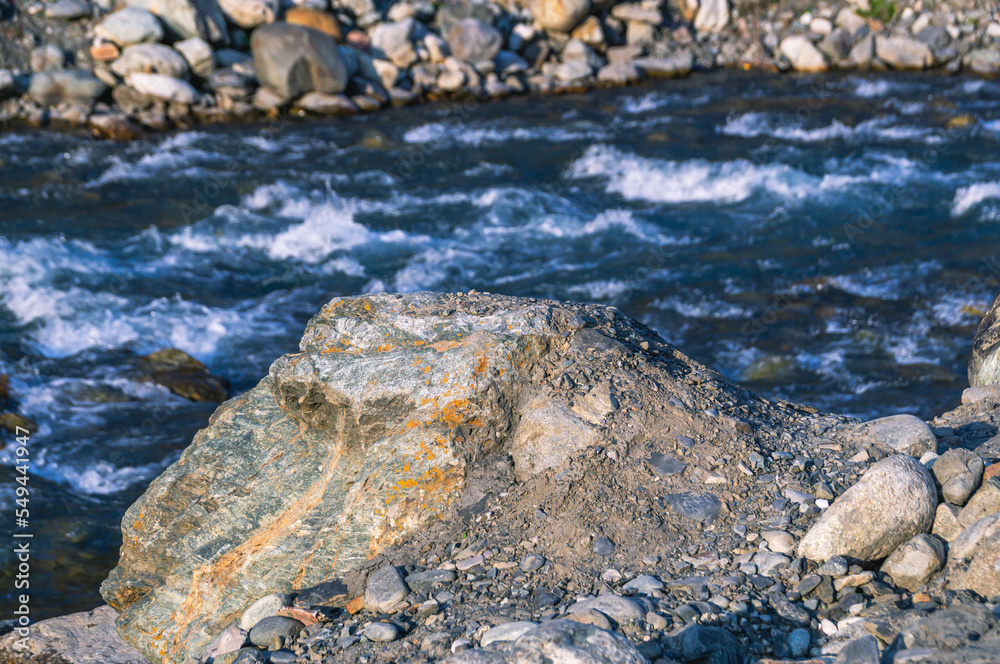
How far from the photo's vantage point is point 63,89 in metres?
13.6

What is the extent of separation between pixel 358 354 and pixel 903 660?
233 centimetres

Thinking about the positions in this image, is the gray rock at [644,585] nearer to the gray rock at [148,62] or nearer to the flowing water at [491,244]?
the flowing water at [491,244]

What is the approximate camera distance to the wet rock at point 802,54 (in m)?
16.0

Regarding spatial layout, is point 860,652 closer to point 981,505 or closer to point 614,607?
point 614,607

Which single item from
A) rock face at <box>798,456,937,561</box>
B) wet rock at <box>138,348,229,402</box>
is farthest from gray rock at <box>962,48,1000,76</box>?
rock face at <box>798,456,937,561</box>

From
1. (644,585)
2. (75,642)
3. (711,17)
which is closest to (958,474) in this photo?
(644,585)

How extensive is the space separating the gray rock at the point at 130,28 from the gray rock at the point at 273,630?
1379 centimetres

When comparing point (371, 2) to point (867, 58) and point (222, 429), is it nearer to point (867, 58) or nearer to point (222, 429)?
point (867, 58)

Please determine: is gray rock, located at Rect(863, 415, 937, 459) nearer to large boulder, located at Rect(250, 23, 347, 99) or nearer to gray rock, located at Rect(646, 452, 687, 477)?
gray rock, located at Rect(646, 452, 687, 477)

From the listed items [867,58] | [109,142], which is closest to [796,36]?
[867,58]

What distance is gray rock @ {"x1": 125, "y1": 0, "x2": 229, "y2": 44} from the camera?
1432cm

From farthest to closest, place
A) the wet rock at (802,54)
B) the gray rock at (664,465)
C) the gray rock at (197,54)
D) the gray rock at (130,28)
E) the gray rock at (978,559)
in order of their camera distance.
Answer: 1. the wet rock at (802,54)
2. the gray rock at (197,54)
3. the gray rock at (130,28)
4. the gray rock at (664,465)
5. the gray rock at (978,559)

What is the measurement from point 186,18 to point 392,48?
142 inches

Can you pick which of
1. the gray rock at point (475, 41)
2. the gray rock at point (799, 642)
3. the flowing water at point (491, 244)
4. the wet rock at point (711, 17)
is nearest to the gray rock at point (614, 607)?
the gray rock at point (799, 642)
